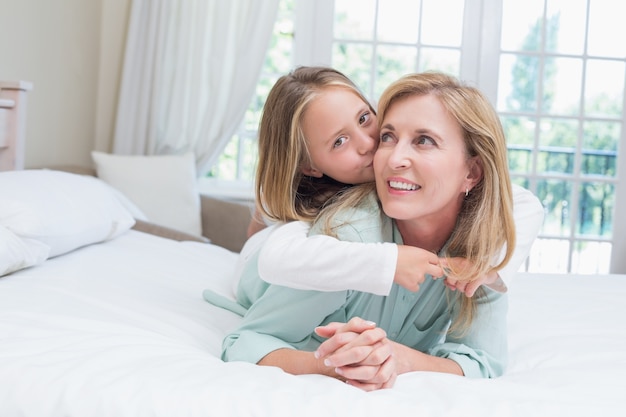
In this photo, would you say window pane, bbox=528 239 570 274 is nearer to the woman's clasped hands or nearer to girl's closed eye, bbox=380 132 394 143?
girl's closed eye, bbox=380 132 394 143

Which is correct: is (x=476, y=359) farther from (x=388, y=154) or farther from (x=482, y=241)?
(x=388, y=154)

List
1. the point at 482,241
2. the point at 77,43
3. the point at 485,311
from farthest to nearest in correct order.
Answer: the point at 77,43, the point at 485,311, the point at 482,241

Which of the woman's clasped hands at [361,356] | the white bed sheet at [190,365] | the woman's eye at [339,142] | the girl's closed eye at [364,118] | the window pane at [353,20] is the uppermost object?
the window pane at [353,20]

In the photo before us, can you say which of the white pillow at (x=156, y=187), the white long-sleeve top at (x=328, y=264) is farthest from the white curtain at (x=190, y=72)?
the white long-sleeve top at (x=328, y=264)

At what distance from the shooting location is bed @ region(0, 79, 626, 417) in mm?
1206

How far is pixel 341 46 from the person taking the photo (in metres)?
4.55

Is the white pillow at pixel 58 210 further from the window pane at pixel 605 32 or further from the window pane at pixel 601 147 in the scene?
the window pane at pixel 605 32

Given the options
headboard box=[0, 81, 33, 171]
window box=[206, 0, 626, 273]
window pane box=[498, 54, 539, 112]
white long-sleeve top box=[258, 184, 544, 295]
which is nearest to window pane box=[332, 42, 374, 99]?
window box=[206, 0, 626, 273]

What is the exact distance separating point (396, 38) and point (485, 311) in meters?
3.16

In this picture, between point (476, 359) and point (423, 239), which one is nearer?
point (476, 359)

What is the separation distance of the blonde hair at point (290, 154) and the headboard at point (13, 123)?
1207 mm

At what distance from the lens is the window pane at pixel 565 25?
15.2 ft

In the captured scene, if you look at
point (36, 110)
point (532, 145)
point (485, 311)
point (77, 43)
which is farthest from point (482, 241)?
point (532, 145)

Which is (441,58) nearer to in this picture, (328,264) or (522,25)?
(522,25)
